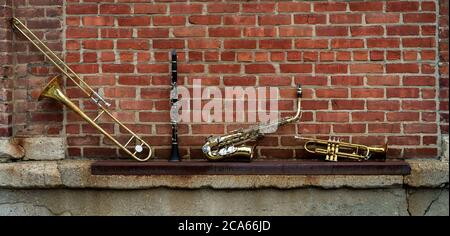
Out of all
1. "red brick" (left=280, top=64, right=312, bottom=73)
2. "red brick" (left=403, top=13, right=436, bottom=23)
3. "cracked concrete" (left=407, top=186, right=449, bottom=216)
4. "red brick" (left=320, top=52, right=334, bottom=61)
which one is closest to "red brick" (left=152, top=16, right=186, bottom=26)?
"red brick" (left=280, top=64, right=312, bottom=73)

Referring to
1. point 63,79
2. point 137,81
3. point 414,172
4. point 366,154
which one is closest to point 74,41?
point 63,79

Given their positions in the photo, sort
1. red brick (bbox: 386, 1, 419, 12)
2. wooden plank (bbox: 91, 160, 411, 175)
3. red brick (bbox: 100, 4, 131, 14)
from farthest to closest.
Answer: red brick (bbox: 100, 4, 131, 14)
red brick (bbox: 386, 1, 419, 12)
wooden plank (bbox: 91, 160, 411, 175)

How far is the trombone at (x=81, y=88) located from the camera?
3.98 metres

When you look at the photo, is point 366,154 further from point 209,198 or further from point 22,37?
point 22,37

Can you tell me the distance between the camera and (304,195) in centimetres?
398

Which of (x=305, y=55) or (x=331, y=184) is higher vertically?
(x=305, y=55)

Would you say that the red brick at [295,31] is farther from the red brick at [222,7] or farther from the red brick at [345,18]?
the red brick at [222,7]

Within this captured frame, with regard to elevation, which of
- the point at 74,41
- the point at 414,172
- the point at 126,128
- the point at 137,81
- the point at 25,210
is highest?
the point at 74,41

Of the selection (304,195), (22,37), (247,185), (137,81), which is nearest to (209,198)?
(247,185)

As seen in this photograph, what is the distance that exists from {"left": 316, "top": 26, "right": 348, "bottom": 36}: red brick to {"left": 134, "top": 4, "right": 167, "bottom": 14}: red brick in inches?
46.0

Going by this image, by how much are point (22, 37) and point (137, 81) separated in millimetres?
938

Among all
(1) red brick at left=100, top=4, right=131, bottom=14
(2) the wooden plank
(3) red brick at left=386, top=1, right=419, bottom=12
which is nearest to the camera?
(2) the wooden plank

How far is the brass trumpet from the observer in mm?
3965

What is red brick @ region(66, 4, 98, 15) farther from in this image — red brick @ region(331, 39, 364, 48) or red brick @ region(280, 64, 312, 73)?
red brick @ region(331, 39, 364, 48)
